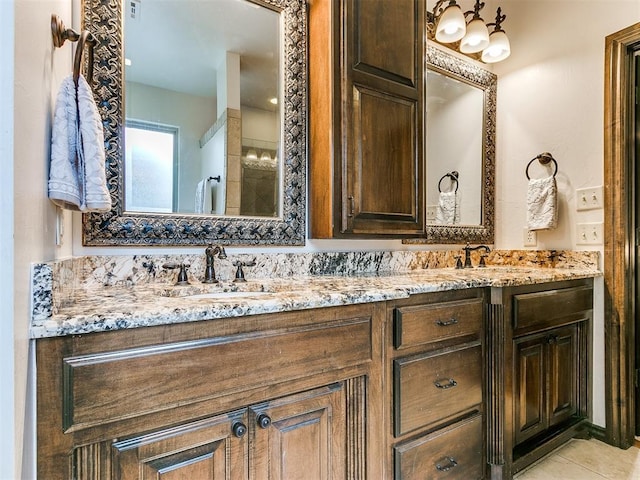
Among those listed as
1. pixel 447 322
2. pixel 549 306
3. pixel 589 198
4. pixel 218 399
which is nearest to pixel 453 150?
pixel 589 198

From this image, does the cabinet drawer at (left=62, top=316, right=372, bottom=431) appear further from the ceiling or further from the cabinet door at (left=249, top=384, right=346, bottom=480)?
the ceiling

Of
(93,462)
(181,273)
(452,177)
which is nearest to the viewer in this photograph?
(93,462)

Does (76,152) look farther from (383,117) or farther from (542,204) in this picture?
(542,204)

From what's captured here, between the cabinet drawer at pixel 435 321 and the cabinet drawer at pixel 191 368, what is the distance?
220 millimetres

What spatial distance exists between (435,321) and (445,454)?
0.51 m

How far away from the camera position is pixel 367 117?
5.01ft

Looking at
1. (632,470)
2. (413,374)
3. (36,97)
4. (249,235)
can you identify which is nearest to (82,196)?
(36,97)

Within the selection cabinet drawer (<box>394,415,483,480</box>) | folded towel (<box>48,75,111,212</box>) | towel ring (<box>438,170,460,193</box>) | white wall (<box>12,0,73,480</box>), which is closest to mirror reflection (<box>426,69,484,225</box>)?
towel ring (<box>438,170,460,193</box>)

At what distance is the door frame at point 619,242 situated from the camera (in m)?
1.85

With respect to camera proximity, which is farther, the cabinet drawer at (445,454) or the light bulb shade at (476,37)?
the light bulb shade at (476,37)

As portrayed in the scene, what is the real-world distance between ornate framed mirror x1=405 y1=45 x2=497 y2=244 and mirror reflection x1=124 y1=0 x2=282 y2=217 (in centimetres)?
102

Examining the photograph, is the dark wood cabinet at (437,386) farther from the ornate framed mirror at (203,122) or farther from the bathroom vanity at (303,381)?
the ornate framed mirror at (203,122)

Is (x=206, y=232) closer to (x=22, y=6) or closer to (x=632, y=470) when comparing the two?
(x=22, y=6)

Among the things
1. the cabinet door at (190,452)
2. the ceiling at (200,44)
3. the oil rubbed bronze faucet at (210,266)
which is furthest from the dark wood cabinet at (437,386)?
the ceiling at (200,44)
